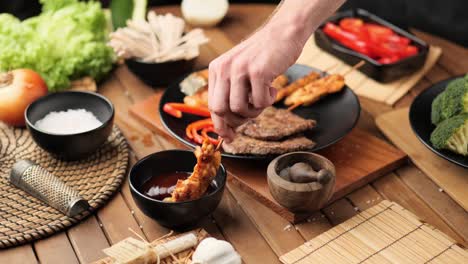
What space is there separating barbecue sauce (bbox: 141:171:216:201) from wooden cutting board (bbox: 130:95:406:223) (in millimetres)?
165

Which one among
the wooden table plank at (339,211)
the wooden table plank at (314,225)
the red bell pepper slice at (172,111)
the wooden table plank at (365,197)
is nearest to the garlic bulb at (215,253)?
the wooden table plank at (314,225)

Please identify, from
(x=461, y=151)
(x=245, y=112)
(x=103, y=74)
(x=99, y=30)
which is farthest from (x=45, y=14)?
(x=461, y=151)

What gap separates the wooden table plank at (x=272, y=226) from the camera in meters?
1.93

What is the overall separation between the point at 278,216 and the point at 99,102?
0.81m

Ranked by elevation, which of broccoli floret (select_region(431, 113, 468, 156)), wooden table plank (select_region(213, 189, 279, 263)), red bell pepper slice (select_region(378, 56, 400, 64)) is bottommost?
wooden table plank (select_region(213, 189, 279, 263))

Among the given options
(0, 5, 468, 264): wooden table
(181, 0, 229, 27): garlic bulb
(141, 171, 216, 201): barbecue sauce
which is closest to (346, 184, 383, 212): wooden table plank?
(0, 5, 468, 264): wooden table

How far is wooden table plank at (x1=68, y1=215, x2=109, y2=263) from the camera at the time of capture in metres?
1.89

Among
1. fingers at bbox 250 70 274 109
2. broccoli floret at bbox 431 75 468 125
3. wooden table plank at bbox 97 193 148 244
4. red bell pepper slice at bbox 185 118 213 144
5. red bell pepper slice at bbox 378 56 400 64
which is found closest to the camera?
fingers at bbox 250 70 274 109

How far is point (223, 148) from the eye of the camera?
2205 mm

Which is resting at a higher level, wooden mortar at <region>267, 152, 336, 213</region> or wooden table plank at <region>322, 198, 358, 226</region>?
wooden mortar at <region>267, 152, 336, 213</region>

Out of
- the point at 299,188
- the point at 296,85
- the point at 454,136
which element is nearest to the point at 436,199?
the point at 454,136

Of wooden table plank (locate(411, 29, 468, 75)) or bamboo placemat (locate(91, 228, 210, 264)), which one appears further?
wooden table plank (locate(411, 29, 468, 75))

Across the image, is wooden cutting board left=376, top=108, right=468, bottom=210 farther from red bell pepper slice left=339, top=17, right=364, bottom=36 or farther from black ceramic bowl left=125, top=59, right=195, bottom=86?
black ceramic bowl left=125, top=59, right=195, bottom=86

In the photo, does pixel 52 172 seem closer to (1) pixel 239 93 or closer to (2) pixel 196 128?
(2) pixel 196 128
